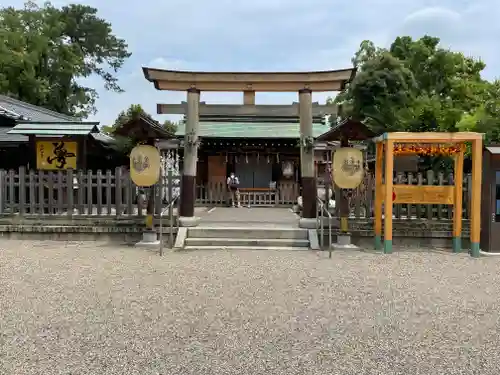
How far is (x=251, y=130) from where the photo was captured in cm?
2112

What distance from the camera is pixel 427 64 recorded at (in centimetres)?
2641

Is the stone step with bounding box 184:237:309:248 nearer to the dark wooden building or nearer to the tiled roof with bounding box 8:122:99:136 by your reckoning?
the tiled roof with bounding box 8:122:99:136

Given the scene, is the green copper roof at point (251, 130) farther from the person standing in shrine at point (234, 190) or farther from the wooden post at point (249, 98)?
the wooden post at point (249, 98)

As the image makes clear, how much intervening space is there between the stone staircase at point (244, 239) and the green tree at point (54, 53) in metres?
23.6

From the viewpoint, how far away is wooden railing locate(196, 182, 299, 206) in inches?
787

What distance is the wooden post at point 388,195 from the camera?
31.9 ft

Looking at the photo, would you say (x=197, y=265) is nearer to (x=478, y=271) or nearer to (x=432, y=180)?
(x=478, y=271)

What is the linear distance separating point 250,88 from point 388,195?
4292mm

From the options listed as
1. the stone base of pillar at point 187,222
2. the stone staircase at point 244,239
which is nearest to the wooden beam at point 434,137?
the stone staircase at point 244,239

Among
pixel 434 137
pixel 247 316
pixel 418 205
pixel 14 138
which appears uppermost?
pixel 14 138

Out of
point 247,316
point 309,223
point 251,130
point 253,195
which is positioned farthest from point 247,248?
point 251,130

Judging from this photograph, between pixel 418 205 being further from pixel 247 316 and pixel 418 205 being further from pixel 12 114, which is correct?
pixel 12 114

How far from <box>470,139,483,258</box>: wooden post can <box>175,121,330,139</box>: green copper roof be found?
9964mm

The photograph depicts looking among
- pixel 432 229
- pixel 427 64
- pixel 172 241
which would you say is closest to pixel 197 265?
pixel 172 241
